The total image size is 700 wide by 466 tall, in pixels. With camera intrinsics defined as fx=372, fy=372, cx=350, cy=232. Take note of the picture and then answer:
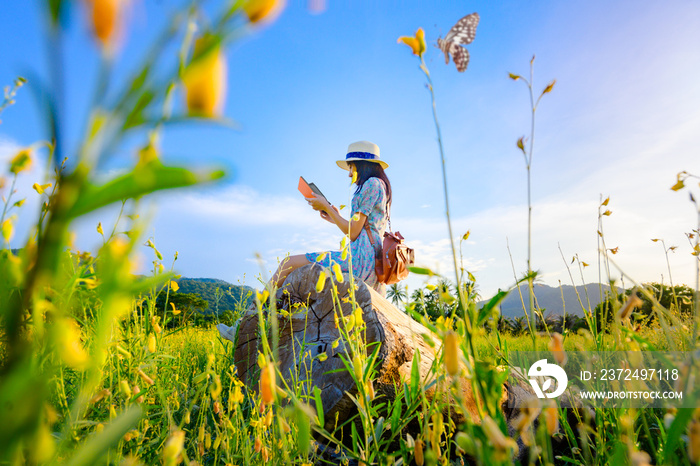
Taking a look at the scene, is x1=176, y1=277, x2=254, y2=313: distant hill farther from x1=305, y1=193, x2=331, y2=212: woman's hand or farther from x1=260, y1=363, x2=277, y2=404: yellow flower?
x1=260, y1=363, x2=277, y2=404: yellow flower

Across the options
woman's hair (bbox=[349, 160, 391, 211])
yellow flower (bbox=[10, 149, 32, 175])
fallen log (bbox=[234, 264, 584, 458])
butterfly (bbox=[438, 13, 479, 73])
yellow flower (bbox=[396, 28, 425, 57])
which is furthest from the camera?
woman's hair (bbox=[349, 160, 391, 211])

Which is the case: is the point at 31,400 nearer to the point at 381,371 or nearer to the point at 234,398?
the point at 234,398

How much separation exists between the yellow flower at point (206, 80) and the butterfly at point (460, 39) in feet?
2.33

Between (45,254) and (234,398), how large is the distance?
0.90 metres

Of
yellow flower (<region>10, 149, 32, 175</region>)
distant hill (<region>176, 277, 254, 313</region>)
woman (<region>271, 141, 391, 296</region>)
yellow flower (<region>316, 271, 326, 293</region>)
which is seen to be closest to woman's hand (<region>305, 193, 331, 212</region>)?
woman (<region>271, 141, 391, 296</region>)

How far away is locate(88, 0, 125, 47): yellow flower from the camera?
0.67 ft

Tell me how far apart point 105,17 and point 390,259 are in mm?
3550

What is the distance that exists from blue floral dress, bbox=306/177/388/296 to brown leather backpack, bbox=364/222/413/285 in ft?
0.18

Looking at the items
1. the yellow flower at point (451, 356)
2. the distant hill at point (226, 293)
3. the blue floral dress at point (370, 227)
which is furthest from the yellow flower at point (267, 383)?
the blue floral dress at point (370, 227)

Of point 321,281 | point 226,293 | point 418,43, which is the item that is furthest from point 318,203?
point 418,43

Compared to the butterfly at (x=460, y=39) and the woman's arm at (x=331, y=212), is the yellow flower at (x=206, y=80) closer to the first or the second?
the butterfly at (x=460, y=39)

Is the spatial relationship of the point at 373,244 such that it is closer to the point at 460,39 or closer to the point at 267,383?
the point at 460,39

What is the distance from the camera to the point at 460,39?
0.82 metres

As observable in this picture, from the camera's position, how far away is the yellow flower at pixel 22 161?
0.34m
